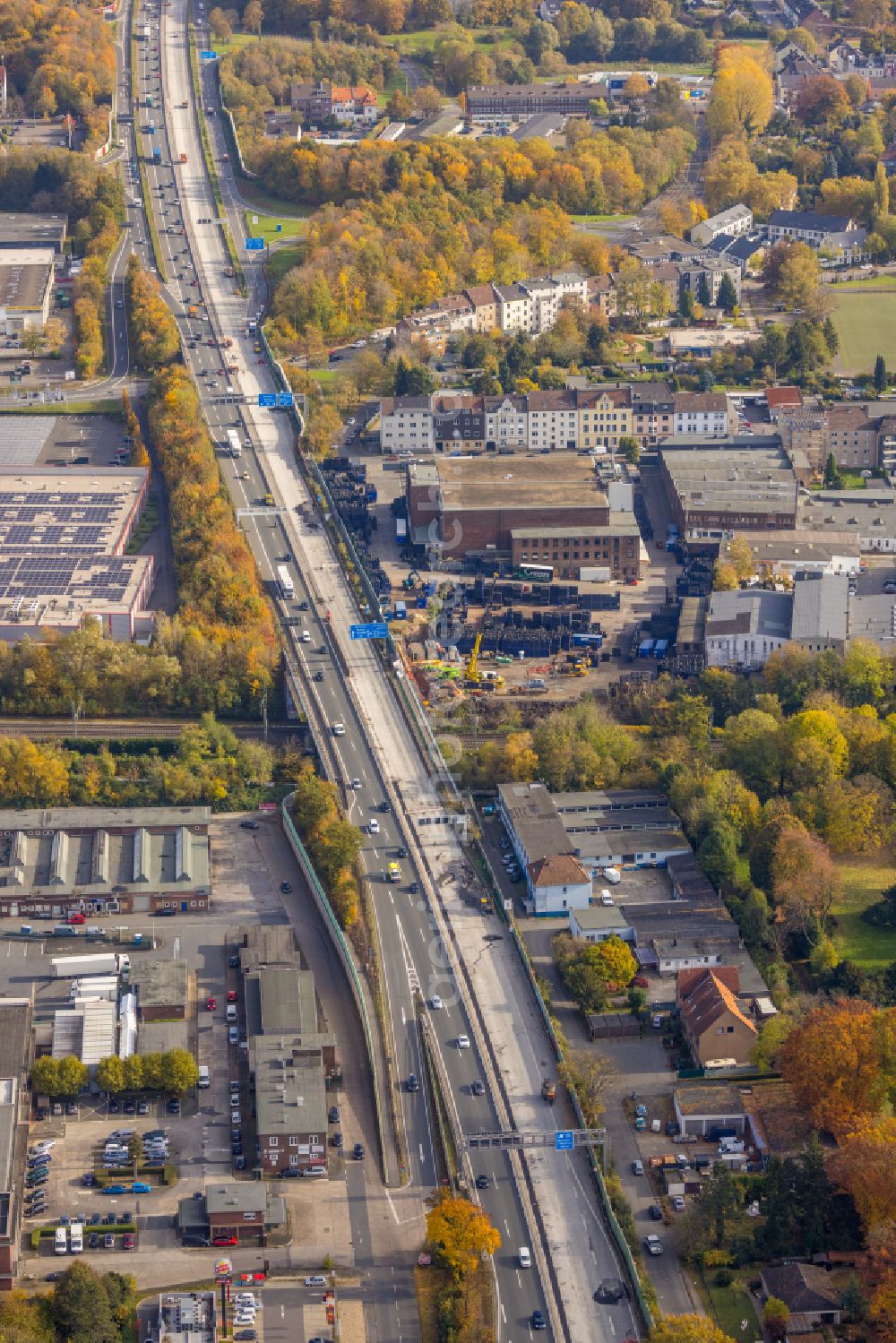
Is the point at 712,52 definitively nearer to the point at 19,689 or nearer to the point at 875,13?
the point at 875,13

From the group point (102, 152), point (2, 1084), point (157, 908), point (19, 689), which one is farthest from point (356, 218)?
point (2, 1084)

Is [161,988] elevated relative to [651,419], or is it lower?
lower

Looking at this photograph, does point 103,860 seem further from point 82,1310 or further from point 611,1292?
point 611,1292

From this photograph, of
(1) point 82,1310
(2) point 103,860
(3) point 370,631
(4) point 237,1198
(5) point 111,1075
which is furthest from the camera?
(3) point 370,631

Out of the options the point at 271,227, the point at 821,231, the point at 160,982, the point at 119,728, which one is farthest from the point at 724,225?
the point at 160,982

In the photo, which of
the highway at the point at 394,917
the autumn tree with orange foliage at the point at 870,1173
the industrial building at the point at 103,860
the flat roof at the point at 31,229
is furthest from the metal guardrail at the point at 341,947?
the flat roof at the point at 31,229

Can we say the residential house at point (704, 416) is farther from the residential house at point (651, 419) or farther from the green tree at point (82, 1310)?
the green tree at point (82, 1310)
